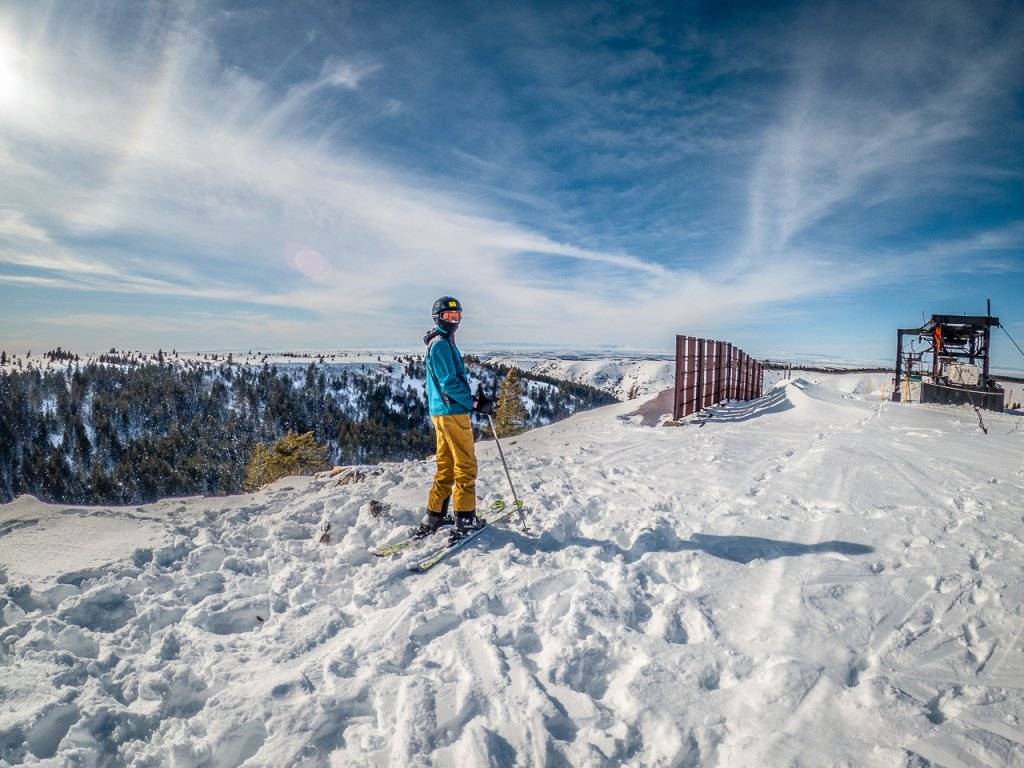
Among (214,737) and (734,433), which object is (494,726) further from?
(734,433)

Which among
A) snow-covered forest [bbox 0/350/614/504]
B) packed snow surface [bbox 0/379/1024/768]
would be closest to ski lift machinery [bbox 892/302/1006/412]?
packed snow surface [bbox 0/379/1024/768]

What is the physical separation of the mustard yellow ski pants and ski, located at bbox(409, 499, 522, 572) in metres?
0.29

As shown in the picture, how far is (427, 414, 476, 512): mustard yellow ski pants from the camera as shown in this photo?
4969 millimetres

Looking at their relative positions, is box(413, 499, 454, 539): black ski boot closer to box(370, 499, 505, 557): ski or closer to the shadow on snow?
box(370, 499, 505, 557): ski

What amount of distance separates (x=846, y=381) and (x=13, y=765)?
58543 millimetres

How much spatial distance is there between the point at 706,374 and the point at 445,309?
13675 millimetres

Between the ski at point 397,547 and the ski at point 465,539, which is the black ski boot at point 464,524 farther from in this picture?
the ski at point 397,547

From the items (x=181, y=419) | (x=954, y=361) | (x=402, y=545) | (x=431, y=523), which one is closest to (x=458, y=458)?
(x=431, y=523)

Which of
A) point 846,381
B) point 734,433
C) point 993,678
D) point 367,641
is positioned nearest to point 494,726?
point 367,641

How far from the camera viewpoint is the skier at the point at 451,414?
4969 millimetres

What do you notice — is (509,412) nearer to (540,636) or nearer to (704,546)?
(704,546)

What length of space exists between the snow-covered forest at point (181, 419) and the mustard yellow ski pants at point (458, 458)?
77.0 meters

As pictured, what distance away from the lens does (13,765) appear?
2303 millimetres

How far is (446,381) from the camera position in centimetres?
493
